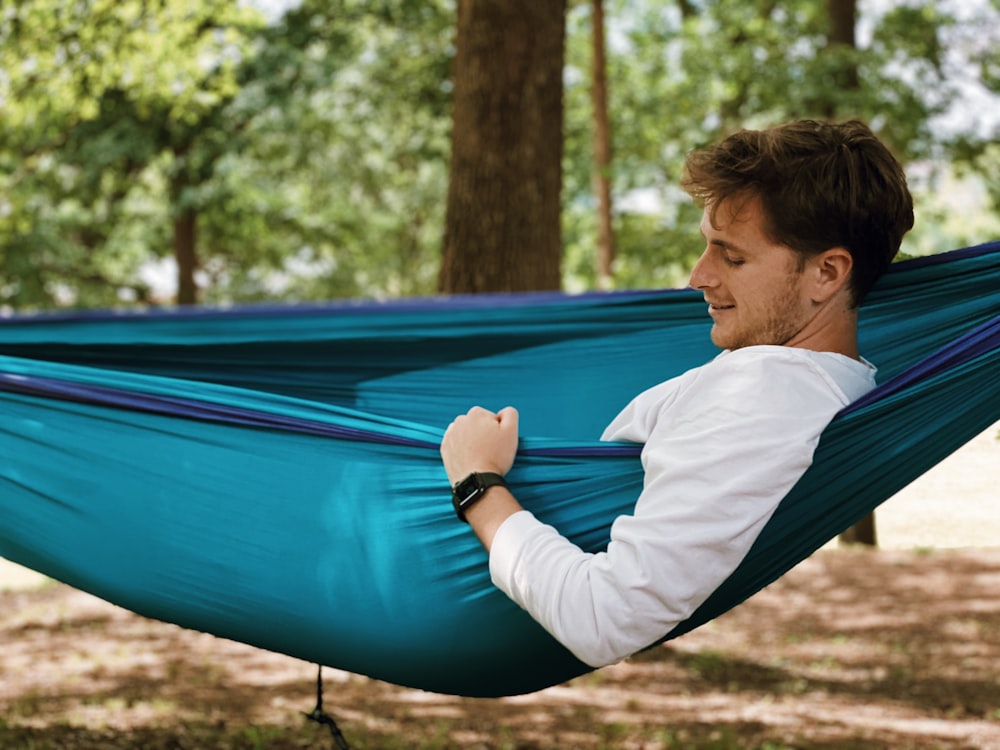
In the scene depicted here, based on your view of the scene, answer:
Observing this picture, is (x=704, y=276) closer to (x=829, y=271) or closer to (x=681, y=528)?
(x=829, y=271)

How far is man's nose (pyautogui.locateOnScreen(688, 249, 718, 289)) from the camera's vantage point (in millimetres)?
1375

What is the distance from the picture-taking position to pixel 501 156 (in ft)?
12.5

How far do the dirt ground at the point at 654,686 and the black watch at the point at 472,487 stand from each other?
918 mm

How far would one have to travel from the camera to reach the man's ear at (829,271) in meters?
1.33

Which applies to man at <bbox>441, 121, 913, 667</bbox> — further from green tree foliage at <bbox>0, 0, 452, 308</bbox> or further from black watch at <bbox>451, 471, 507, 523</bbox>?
green tree foliage at <bbox>0, 0, 452, 308</bbox>

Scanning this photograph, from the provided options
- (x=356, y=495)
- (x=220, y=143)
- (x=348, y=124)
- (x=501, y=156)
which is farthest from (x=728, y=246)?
(x=348, y=124)

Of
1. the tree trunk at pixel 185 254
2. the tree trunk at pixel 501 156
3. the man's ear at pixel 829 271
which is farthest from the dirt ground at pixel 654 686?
the tree trunk at pixel 185 254

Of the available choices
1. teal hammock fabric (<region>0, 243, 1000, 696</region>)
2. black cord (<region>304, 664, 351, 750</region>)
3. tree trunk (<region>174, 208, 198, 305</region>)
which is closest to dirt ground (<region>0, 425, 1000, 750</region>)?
teal hammock fabric (<region>0, 243, 1000, 696</region>)

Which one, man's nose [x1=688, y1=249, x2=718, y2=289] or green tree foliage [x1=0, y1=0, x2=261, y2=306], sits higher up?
green tree foliage [x1=0, y1=0, x2=261, y2=306]

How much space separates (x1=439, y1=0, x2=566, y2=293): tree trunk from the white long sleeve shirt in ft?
8.35

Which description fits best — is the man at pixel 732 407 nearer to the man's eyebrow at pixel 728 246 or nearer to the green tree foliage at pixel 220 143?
the man's eyebrow at pixel 728 246

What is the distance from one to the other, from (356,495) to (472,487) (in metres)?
0.26

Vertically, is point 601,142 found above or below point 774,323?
above

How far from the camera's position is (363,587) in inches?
59.2
